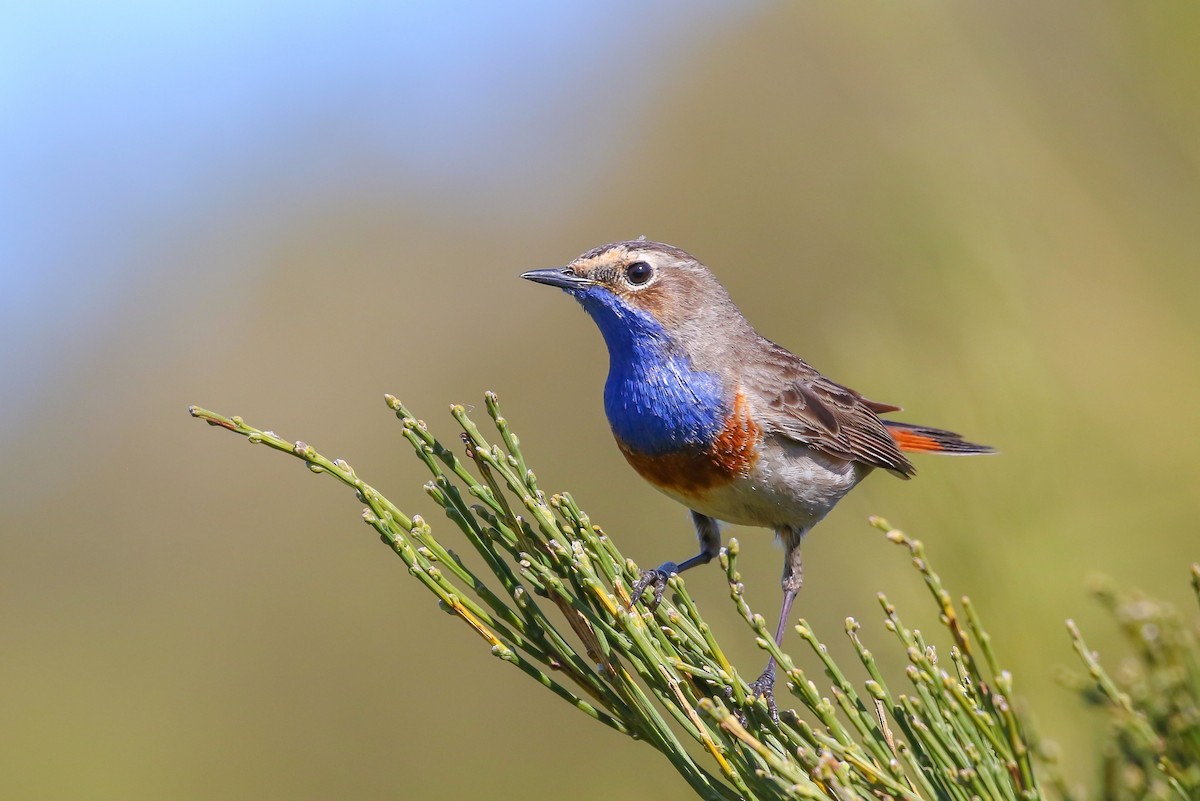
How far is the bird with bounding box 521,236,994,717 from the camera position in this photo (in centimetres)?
366

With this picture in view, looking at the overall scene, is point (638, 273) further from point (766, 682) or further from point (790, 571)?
point (766, 682)

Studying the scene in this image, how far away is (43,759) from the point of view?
638cm

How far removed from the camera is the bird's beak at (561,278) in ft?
12.2

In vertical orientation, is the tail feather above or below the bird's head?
below

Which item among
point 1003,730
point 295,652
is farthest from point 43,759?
point 1003,730

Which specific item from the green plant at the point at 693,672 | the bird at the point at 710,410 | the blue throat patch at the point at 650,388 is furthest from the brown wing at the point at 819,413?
the green plant at the point at 693,672

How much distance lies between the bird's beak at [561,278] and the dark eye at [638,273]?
15 cm

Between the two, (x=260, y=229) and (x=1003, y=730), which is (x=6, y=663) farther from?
(x=1003, y=730)

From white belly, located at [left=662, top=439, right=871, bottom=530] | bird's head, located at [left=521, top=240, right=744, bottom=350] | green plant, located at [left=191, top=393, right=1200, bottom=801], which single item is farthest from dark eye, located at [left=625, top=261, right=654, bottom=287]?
green plant, located at [left=191, top=393, right=1200, bottom=801]

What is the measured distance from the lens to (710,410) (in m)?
3.70

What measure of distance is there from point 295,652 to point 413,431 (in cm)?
652

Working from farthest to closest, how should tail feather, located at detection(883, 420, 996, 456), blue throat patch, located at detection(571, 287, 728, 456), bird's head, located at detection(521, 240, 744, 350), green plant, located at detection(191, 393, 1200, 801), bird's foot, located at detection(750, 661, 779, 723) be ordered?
tail feather, located at detection(883, 420, 996, 456) → bird's head, located at detection(521, 240, 744, 350) → blue throat patch, located at detection(571, 287, 728, 456) → bird's foot, located at detection(750, 661, 779, 723) → green plant, located at detection(191, 393, 1200, 801)

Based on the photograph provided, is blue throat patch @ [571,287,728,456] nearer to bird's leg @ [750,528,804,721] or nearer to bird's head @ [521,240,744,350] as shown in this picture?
bird's head @ [521,240,744,350]

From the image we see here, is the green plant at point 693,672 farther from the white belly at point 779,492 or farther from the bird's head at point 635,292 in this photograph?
the bird's head at point 635,292
